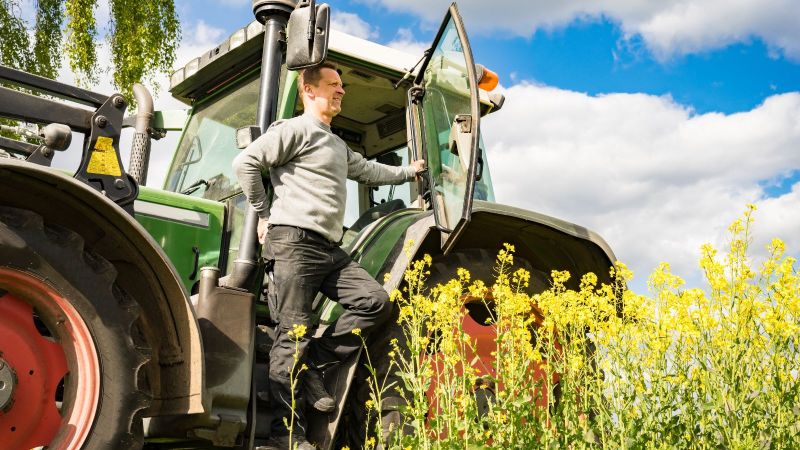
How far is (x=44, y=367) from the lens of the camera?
109 inches

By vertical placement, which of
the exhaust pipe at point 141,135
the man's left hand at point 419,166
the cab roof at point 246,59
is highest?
the cab roof at point 246,59

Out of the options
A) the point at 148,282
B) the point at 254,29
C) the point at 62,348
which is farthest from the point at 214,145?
the point at 62,348

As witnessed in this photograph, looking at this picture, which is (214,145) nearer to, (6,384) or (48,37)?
(6,384)

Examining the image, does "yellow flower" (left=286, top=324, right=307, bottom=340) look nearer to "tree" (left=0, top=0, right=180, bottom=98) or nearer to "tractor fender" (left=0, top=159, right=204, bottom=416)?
"tractor fender" (left=0, top=159, right=204, bottom=416)

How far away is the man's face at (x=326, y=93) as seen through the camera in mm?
3865

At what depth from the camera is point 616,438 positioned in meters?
2.81

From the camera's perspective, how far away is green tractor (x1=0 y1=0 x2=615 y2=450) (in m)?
2.79

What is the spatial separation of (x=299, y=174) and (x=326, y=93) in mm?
436

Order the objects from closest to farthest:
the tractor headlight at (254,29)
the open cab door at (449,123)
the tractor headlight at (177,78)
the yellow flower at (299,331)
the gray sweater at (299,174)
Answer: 1. the yellow flower at (299,331)
2. the gray sweater at (299,174)
3. the open cab door at (449,123)
4. the tractor headlight at (254,29)
5. the tractor headlight at (177,78)

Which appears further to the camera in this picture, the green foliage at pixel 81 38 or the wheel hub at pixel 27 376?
the green foliage at pixel 81 38

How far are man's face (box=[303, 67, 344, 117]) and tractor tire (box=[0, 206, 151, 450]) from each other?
4.42 ft

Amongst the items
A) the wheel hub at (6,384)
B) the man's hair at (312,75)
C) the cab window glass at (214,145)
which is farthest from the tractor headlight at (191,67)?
the wheel hub at (6,384)

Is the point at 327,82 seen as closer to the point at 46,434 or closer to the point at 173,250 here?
the point at 173,250

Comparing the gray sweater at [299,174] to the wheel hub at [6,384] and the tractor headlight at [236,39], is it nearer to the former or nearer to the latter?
the tractor headlight at [236,39]
